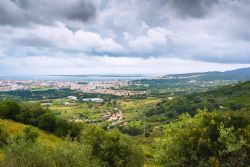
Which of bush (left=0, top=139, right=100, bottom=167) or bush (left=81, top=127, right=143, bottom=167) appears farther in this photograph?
bush (left=81, top=127, right=143, bottom=167)

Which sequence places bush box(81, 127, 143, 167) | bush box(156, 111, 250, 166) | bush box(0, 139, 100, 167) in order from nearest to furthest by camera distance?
bush box(0, 139, 100, 167) < bush box(156, 111, 250, 166) < bush box(81, 127, 143, 167)

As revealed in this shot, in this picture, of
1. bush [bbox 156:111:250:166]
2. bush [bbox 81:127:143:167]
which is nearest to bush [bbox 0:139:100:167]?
bush [bbox 156:111:250:166]

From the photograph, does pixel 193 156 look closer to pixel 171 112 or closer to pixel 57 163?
pixel 57 163

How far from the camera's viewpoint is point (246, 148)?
88.9 ft

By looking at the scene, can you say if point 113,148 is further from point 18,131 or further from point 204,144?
point 18,131

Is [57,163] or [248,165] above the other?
[57,163]

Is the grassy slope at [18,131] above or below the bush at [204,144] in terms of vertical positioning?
below

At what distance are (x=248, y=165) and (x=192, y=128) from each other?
5.55 meters

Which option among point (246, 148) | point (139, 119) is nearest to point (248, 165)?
point (246, 148)

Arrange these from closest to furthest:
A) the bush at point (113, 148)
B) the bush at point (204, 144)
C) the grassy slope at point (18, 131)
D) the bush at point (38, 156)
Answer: the bush at point (38, 156) → the bush at point (204, 144) → the bush at point (113, 148) → the grassy slope at point (18, 131)

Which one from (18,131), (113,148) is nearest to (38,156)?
(113,148)

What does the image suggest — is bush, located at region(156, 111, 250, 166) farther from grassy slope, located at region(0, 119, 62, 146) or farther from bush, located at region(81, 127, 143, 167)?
grassy slope, located at region(0, 119, 62, 146)

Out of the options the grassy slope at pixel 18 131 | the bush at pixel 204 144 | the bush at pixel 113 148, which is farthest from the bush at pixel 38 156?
the grassy slope at pixel 18 131

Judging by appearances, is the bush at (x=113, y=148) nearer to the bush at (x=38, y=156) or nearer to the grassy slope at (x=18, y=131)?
the grassy slope at (x=18, y=131)
